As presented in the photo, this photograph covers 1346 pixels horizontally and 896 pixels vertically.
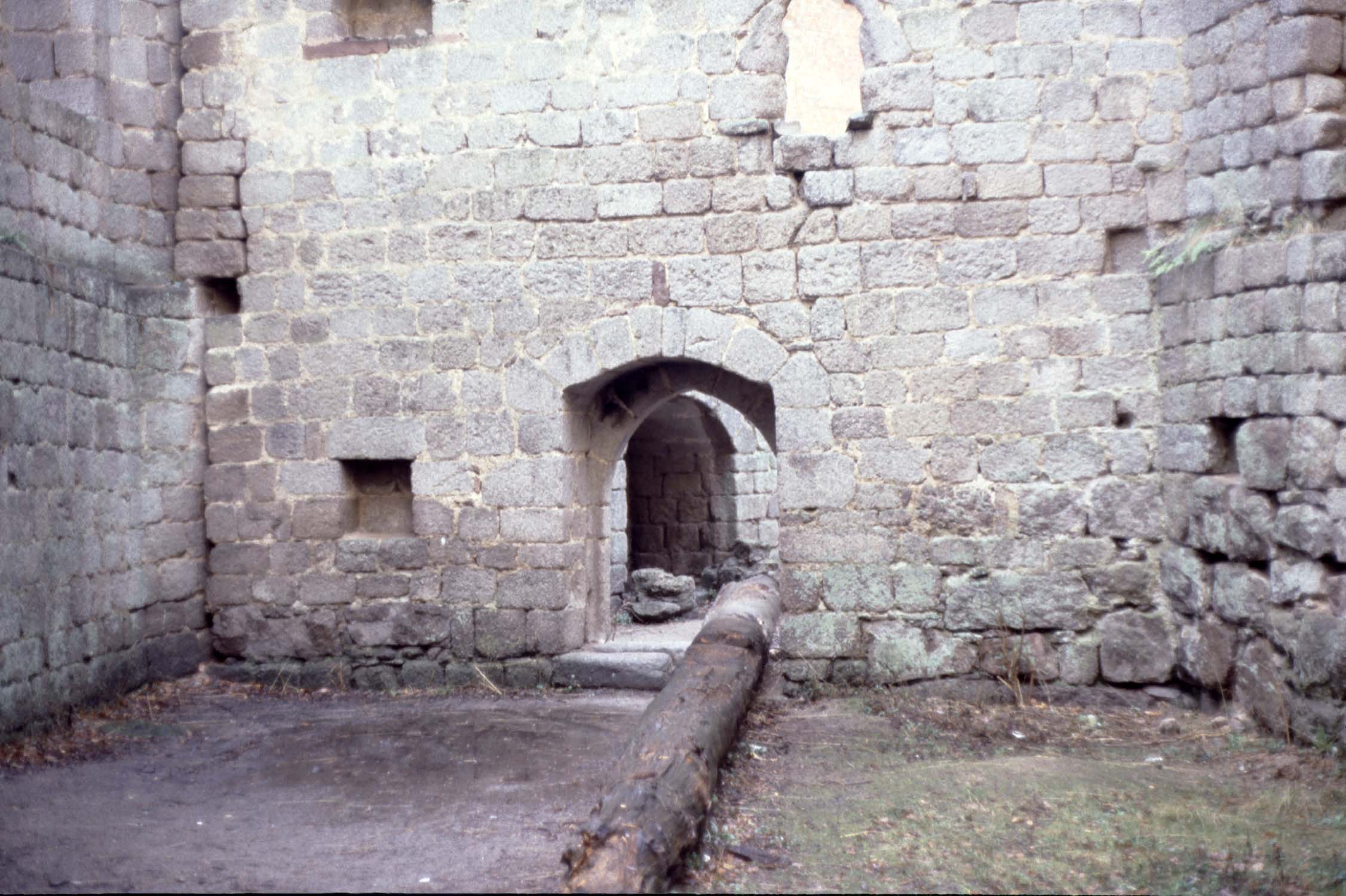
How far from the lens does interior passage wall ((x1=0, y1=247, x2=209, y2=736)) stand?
612 centimetres

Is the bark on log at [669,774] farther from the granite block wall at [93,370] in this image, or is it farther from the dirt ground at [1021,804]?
the granite block wall at [93,370]

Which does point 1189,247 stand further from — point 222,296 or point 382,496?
point 222,296

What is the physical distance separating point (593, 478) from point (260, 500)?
2.13 meters

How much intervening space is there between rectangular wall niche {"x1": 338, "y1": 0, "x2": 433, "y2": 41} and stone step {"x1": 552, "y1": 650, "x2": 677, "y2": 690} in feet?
13.7

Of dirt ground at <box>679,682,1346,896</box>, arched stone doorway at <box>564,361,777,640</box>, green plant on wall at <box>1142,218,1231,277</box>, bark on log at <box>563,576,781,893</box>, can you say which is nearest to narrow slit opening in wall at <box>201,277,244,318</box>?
arched stone doorway at <box>564,361,777,640</box>

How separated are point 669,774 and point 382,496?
12.9ft

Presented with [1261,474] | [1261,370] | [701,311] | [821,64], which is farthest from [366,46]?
[821,64]

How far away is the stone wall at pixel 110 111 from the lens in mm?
7141

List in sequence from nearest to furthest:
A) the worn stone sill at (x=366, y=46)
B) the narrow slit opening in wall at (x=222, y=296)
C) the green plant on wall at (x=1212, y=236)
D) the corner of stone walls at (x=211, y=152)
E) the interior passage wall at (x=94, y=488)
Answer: the green plant on wall at (x=1212, y=236), the interior passage wall at (x=94, y=488), the worn stone sill at (x=366, y=46), the corner of stone walls at (x=211, y=152), the narrow slit opening in wall at (x=222, y=296)

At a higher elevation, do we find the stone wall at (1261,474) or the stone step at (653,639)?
the stone wall at (1261,474)

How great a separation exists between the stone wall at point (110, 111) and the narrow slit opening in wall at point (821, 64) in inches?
481

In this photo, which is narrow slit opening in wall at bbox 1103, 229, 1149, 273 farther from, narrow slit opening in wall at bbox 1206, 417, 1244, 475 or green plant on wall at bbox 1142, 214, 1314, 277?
narrow slit opening in wall at bbox 1206, 417, 1244, 475

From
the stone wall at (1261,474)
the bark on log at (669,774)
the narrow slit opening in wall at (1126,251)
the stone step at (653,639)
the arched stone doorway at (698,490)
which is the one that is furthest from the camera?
the arched stone doorway at (698,490)

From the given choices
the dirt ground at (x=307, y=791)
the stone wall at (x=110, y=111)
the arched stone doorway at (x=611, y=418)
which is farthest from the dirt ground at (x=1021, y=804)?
the stone wall at (x=110, y=111)
